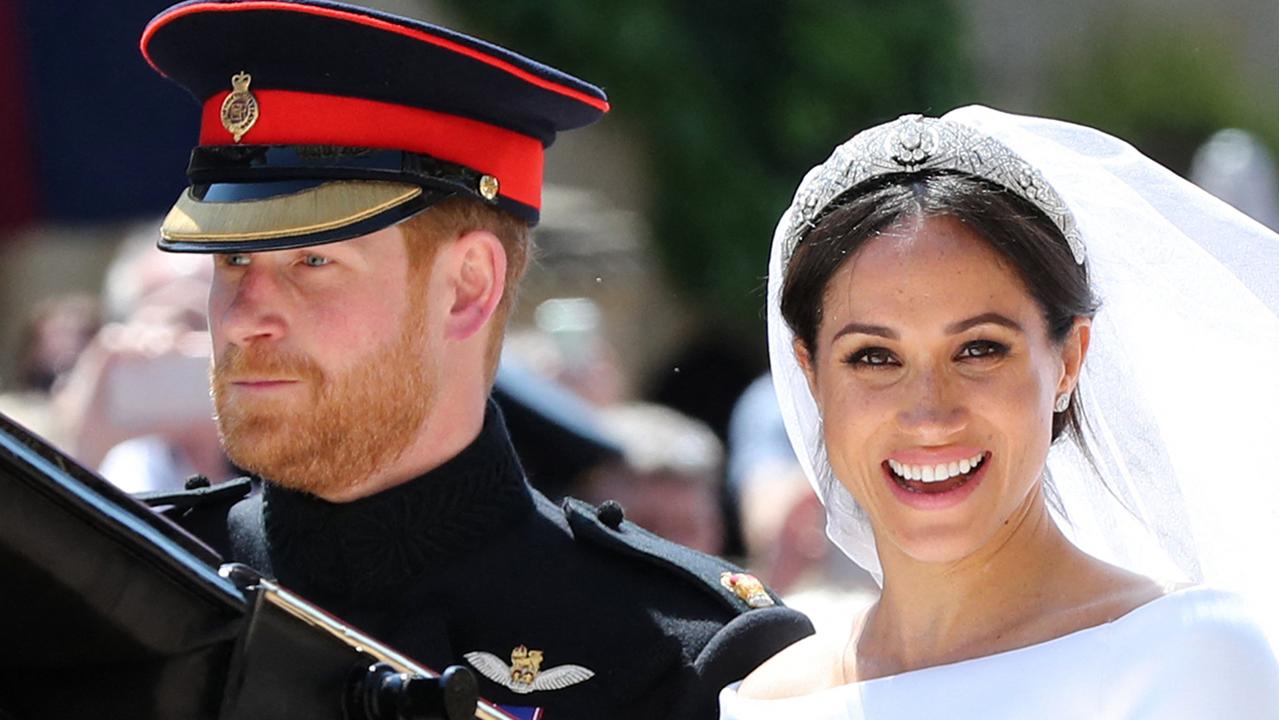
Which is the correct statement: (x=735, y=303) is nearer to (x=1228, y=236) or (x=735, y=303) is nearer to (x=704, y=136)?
(x=704, y=136)

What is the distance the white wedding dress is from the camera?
2.26 m

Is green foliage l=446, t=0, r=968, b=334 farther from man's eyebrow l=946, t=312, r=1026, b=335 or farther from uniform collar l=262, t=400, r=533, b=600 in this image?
man's eyebrow l=946, t=312, r=1026, b=335

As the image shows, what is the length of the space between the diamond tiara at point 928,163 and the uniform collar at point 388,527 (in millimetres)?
583

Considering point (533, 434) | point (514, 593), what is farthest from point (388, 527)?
point (533, 434)

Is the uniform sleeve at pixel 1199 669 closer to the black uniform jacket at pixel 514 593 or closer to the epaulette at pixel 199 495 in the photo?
the black uniform jacket at pixel 514 593

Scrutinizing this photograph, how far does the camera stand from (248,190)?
284 centimetres

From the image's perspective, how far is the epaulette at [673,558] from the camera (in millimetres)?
2914

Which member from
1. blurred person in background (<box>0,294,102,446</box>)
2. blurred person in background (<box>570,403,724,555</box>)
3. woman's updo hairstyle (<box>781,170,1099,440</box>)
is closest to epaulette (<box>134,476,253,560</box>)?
woman's updo hairstyle (<box>781,170,1099,440</box>)

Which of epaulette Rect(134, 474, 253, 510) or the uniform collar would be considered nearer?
the uniform collar

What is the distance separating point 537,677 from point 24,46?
9408 mm

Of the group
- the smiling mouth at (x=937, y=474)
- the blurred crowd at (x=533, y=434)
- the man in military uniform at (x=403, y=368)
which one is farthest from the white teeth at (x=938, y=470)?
the blurred crowd at (x=533, y=434)

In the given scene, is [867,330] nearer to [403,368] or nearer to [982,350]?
[982,350]

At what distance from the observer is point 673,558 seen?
9.73 feet

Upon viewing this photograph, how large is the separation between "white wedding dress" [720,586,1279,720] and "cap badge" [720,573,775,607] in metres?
0.45
